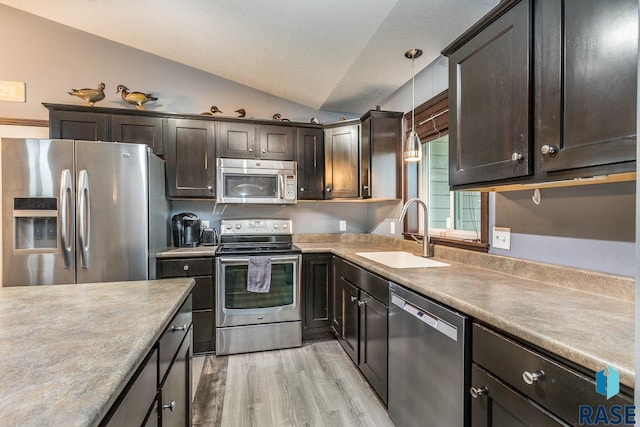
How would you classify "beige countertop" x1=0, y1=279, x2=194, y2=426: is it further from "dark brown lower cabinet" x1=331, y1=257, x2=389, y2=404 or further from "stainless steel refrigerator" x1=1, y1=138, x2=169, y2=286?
"dark brown lower cabinet" x1=331, y1=257, x2=389, y2=404

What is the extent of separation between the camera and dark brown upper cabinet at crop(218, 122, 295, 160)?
290 centimetres

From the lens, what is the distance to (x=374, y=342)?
1.91m

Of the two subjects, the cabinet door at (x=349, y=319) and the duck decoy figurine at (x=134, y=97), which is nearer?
the cabinet door at (x=349, y=319)

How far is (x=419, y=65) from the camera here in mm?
2275

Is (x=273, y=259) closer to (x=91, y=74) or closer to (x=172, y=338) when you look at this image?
(x=172, y=338)

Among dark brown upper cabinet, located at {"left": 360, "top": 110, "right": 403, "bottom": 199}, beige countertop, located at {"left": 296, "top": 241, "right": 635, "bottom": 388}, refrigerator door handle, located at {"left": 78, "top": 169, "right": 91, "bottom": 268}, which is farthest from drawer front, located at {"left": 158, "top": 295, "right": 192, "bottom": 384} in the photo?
dark brown upper cabinet, located at {"left": 360, "top": 110, "right": 403, "bottom": 199}

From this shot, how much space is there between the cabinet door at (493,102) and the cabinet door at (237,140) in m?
1.96

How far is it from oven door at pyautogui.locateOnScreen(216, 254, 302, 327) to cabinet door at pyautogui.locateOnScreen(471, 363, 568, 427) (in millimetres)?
1850

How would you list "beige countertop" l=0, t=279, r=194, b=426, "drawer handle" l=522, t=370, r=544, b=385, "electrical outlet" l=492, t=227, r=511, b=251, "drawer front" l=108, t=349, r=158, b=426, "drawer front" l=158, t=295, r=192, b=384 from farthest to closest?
"electrical outlet" l=492, t=227, r=511, b=251
"drawer front" l=158, t=295, r=192, b=384
"drawer handle" l=522, t=370, r=544, b=385
"drawer front" l=108, t=349, r=158, b=426
"beige countertop" l=0, t=279, r=194, b=426

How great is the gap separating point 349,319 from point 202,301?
127cm

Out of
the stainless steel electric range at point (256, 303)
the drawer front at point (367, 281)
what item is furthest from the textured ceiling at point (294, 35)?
the stainless steel electric range at point (256, 303)

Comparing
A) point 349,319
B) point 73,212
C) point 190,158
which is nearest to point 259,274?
point 349,319

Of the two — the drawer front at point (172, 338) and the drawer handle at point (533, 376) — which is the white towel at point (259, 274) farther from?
the drawer handle at point (533, 376)

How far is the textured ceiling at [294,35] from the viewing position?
1.71 meters
